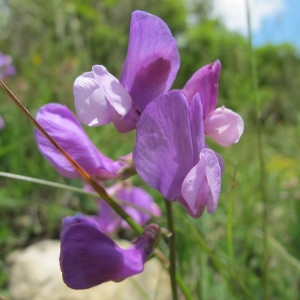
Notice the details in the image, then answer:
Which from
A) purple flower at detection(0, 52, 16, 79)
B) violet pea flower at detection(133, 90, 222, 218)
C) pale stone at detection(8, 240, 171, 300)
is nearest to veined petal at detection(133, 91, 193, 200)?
violet pea flower at detection(133, 90, 222, 218)

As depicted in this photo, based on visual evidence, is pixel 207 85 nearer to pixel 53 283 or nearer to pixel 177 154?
pixel 177 154

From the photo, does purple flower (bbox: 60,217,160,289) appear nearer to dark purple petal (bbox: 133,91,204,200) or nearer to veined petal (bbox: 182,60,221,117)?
dark purple petal (bbox: 133,91,204,200)

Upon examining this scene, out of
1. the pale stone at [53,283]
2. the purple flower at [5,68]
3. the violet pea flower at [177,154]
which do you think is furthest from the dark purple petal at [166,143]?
the purple flower at [5,68]

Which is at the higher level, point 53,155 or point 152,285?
point 53,155

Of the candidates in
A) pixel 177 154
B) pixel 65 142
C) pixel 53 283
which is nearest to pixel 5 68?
pixel 53 283

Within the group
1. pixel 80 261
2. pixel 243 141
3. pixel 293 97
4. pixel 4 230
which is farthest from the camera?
pixel 293 97

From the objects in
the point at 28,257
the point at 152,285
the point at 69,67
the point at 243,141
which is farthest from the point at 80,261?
the point at 243,141

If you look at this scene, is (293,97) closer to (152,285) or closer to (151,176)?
(152,285)
